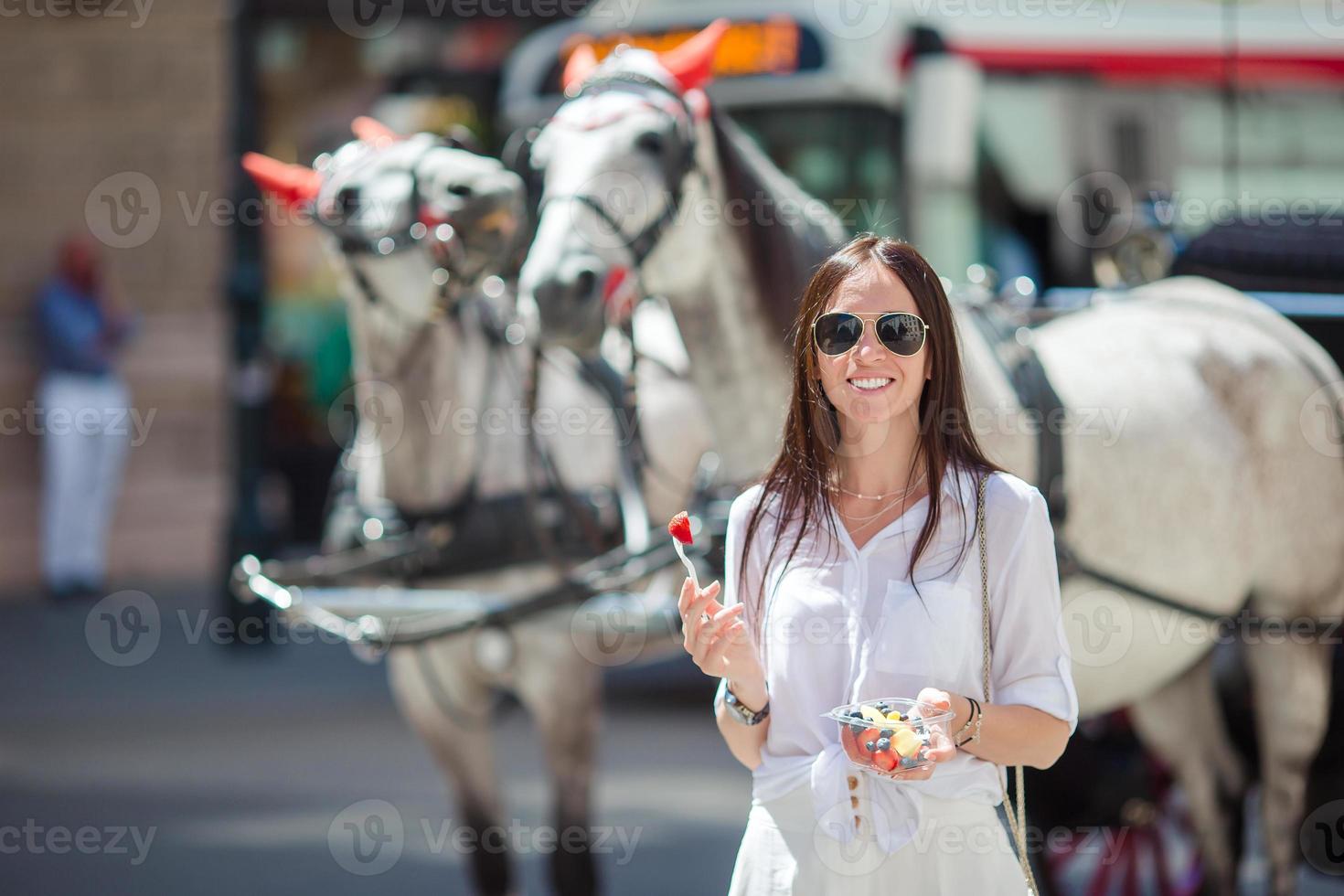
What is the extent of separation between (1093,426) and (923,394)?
4.96 ft

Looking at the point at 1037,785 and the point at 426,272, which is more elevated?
the point at 426,272

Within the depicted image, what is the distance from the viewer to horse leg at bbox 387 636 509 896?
4.18m

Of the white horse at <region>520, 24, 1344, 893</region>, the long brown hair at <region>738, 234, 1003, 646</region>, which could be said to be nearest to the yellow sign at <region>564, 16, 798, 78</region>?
the white horse at <region>520, 24, 1344, 893</region>

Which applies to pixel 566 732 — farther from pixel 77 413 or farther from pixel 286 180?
pixel 77 413

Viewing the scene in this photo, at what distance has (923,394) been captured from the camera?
2209mm

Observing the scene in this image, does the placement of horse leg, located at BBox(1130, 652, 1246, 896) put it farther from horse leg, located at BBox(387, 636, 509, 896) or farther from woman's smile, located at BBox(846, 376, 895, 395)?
woman's smile, located at BBox(846, 376, 895, 395)

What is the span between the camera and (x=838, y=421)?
222cm

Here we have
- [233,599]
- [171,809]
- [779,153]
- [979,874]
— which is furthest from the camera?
[233,599]

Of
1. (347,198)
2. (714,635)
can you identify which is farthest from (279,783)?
(714,635)

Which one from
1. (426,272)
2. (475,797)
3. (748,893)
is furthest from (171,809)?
(748,893)

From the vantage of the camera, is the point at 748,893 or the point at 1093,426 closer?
the point at 748,893

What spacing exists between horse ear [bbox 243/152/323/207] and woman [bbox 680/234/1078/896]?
2292 mm

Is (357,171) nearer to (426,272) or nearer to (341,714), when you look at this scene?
(426,272)

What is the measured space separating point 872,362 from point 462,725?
241 cm
